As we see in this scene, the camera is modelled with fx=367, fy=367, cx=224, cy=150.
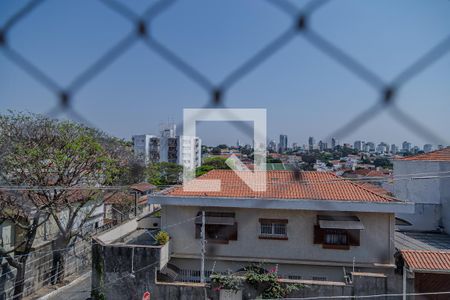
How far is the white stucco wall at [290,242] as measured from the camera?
18.5ft

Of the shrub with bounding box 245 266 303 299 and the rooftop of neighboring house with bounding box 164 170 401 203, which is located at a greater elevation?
the rooftop of neighboring house with bounding box 164 170 401 203

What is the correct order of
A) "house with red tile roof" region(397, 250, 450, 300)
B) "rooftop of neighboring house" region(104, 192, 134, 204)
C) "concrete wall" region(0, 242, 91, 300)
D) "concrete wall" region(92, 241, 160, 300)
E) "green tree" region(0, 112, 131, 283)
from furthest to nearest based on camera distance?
"rooftop of neighboring house" region(104, 192, 134, 204) < "concrete wall" region(0, 242, 91, 300) < "green tree" region(0, 112, 131, 283) < "concrete wall" region(92, 241, 160, 300) < "house with red tile roof" region(397, 250, 450, 300)

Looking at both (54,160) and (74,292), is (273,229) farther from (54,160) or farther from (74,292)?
(74,292)

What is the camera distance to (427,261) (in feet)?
16.1

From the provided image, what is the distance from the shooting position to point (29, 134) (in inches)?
261

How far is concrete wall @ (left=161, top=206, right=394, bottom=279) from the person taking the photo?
5629 millimetres

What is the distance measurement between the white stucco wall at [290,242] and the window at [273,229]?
0.07m

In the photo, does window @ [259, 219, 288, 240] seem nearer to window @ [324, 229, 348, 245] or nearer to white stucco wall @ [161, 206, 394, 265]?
white stucco wall @ [161, 206, 394, 265]

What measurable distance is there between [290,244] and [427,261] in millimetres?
1890

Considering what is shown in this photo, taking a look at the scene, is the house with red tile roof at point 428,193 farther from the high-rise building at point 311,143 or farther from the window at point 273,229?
the high-rise building at point 311,143

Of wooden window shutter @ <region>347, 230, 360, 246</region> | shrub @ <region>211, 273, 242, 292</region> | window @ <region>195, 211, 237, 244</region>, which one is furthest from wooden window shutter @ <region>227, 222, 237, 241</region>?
wooden window shutter @ <region>347, 230, 360, 246</region>

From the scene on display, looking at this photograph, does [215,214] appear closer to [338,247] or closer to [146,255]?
[146,255]

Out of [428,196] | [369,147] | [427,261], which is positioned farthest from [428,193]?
[369,147]

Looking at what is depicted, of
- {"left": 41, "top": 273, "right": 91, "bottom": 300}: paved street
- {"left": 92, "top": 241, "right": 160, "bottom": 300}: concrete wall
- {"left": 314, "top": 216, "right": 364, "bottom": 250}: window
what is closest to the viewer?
{"left": 92, "top": 241, "right": 160, "bottom": 300}: concrete wall
